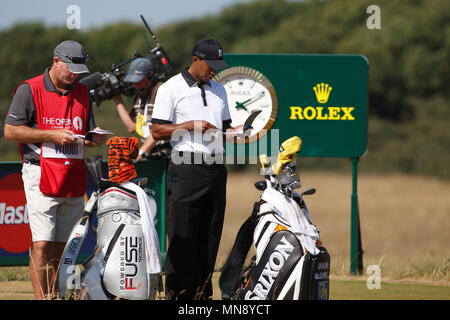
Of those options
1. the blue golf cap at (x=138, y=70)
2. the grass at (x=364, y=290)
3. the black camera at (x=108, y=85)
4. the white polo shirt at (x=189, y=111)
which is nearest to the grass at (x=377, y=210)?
the grass at (x=364, y=290)

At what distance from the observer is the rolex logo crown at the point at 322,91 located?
11617 millimetres

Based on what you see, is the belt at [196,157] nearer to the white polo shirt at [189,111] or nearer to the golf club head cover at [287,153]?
the white polo shirt at [189,111]

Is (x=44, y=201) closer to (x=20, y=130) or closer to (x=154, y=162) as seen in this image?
(x=20, y=130)

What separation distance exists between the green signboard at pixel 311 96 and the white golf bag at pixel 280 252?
3.39 meters

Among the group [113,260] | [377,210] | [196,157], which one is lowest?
[377,210]

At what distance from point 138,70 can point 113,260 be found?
11.9 ft

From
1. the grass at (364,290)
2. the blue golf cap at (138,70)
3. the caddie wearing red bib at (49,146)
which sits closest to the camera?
the caddie wearing red bib at (49,146)

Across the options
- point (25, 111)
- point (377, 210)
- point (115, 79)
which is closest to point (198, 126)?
point (25, 111)

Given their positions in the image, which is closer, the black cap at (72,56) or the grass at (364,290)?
the black cap at (72,56)

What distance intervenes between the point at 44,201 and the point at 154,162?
3.06 m

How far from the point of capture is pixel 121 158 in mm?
7969

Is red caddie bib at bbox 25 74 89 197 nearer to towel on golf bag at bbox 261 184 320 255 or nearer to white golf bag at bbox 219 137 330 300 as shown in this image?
white golf bag at bbox 219 137 330 300

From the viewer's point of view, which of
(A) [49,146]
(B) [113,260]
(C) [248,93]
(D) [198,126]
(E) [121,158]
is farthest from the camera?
(C) [248,93]

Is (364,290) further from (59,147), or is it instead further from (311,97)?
(59,147)
